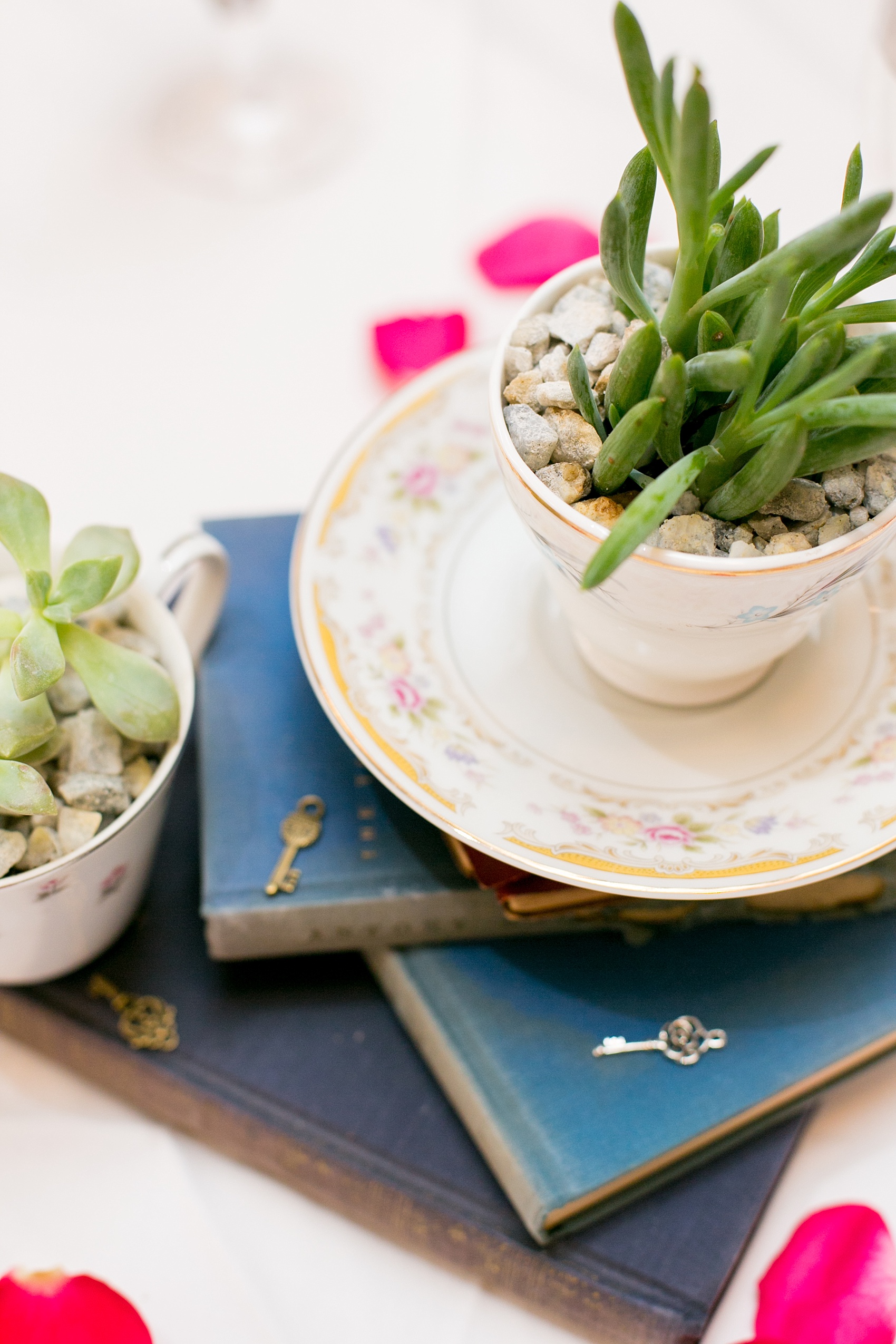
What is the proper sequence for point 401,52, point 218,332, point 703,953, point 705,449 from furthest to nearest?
point 401,52 < point 218,332 < point 703,953 < point 705,449

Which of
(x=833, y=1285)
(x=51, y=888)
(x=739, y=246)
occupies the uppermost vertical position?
(x=739, y=246)

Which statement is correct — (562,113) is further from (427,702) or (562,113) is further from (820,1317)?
(820,1317)

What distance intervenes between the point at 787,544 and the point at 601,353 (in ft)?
0.28

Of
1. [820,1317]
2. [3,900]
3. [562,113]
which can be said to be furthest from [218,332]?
[820,1317]

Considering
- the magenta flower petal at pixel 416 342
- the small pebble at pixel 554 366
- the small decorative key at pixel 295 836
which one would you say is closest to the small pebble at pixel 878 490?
the small pebble at pixel 554 366

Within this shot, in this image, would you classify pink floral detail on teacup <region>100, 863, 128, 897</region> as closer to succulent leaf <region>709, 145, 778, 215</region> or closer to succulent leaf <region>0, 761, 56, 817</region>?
succulent leaf <region>0, 761, 56, 817</region>

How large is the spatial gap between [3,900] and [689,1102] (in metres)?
0.24

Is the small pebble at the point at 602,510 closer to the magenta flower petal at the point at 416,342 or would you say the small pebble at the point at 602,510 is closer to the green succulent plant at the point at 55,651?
the green succulent plant at the point at 55,651

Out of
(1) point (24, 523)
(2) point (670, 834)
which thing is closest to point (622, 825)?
(2) point (670, 834)

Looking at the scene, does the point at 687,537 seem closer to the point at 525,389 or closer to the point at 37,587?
the point at 525,389

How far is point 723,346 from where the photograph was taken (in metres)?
0.32

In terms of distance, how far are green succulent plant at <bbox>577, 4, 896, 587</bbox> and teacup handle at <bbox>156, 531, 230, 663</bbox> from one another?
0.60 ft

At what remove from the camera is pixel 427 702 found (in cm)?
41

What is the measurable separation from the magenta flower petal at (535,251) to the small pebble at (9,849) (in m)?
0.47
